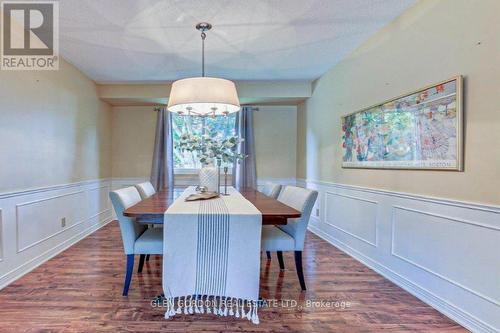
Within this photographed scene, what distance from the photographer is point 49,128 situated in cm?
295

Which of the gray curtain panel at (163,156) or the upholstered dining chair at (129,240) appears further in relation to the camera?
the gray curtain panel at (163,156)

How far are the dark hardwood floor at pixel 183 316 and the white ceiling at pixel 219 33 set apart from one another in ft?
7.42

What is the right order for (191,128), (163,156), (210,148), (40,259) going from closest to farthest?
1. (210,148)
2. (40,259)
3. (163,156)
4. (191,128)

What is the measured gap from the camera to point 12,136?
238 centimetres

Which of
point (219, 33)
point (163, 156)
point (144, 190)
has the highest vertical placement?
point (219, 33)

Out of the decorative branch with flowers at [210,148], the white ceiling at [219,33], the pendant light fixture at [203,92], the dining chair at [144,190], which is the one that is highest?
the white ceiling at [219,33]

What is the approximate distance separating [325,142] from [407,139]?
1.52m

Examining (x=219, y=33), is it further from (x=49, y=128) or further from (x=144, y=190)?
(x=49, y=128)

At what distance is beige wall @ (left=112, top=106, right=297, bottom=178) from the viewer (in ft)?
16.0

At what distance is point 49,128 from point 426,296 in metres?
3.90

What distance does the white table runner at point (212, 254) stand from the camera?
1.74m

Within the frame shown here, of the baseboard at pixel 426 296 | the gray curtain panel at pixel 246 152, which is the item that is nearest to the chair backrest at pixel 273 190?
the baseboard at pixel 426 296

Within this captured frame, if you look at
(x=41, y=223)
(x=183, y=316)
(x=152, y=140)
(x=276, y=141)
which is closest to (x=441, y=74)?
(x=183, y=316)

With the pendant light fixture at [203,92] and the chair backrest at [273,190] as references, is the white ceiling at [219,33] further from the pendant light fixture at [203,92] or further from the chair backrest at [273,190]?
the chair backrest at [273,190]
